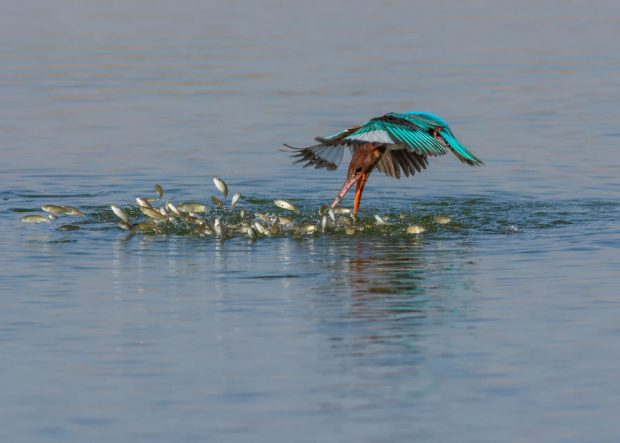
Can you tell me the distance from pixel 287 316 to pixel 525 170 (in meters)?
7.37

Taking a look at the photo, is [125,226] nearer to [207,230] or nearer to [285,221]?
[207,230]

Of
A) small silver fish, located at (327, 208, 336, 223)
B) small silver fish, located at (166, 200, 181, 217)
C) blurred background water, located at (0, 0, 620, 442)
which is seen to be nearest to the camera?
blurred background water, located at (0, 0, 620, 442)

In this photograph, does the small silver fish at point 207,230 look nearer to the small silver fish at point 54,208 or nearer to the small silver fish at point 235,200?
the small silver fish at point 235,200

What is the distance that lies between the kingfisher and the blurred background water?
0.73m

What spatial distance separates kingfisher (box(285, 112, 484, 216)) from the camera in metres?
13.1

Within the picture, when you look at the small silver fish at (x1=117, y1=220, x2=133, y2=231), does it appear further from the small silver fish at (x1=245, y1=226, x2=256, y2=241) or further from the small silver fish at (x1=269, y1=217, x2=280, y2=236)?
the small silver fish at (x1=269, y1=217, x2=280, y2=236)

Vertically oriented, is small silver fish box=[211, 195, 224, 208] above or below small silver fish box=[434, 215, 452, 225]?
above

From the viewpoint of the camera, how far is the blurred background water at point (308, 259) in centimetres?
822

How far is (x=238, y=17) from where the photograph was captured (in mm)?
30656

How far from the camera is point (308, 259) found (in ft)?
40.9

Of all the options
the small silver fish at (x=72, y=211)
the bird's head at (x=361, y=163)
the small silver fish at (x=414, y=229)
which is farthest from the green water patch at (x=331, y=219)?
the bird's head at (x=361, y=163)

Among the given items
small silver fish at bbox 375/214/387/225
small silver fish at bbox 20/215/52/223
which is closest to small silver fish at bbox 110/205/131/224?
small silver fish at bbox 20/215/52/223

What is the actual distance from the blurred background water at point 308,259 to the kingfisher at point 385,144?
726mm

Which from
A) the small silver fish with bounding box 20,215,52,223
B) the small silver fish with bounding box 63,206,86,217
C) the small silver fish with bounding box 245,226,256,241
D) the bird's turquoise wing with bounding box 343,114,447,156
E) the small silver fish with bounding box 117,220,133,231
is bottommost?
the small silver fish with bounding box 245,226,256,241
